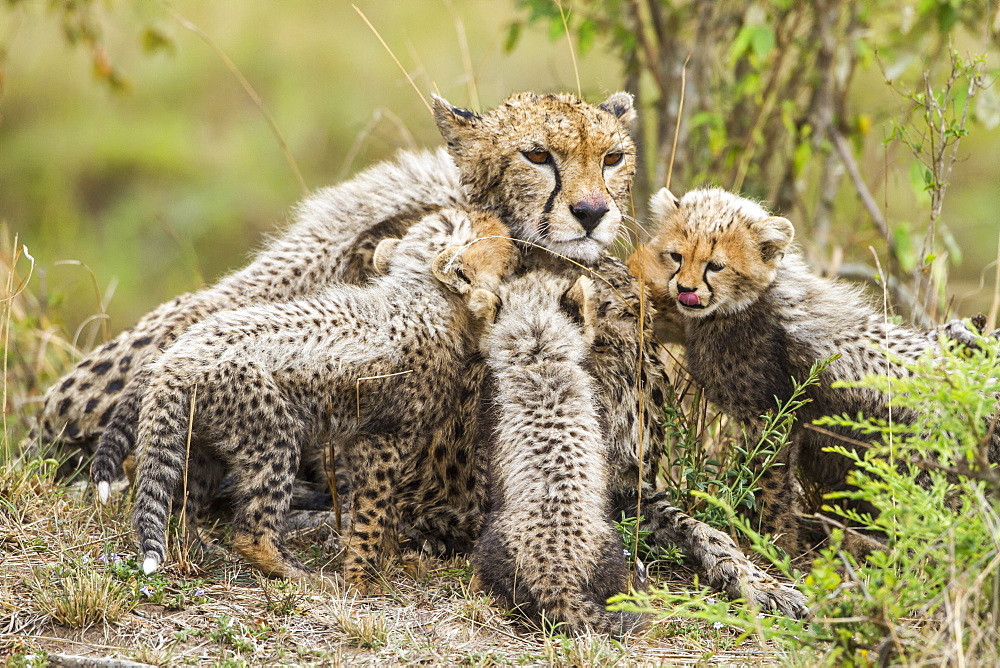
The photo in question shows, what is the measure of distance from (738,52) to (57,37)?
7686 mm

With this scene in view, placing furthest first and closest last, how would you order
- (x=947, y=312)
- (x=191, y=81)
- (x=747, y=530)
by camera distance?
(x=191, y=81) → (x=947, y=312) → (x=747, y=530)

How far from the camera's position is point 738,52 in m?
4.86

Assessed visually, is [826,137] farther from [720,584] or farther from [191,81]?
[191,81]

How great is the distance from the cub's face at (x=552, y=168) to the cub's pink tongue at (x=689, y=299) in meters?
0.35

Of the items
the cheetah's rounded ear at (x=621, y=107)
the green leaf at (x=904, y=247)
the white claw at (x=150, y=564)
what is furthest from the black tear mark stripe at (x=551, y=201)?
the green leaf at (x=904, y=247)

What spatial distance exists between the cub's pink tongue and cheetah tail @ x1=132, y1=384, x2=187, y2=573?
1626 mm

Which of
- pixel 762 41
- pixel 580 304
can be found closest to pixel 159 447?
pixel 580 304

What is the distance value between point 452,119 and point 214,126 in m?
6.54

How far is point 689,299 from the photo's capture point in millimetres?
3529

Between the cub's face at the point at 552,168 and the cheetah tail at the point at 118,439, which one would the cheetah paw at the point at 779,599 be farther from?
the cheetah tail at the point at 118,439

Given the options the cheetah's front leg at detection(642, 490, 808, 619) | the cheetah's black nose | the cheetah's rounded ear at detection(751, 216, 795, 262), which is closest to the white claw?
the cheetah's front leg at detection(642, 490, 808, 619)

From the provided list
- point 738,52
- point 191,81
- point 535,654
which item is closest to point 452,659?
point 535,654

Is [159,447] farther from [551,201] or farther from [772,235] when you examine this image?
[772,235]

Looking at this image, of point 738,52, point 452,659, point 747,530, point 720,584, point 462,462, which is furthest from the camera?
point 738,52
